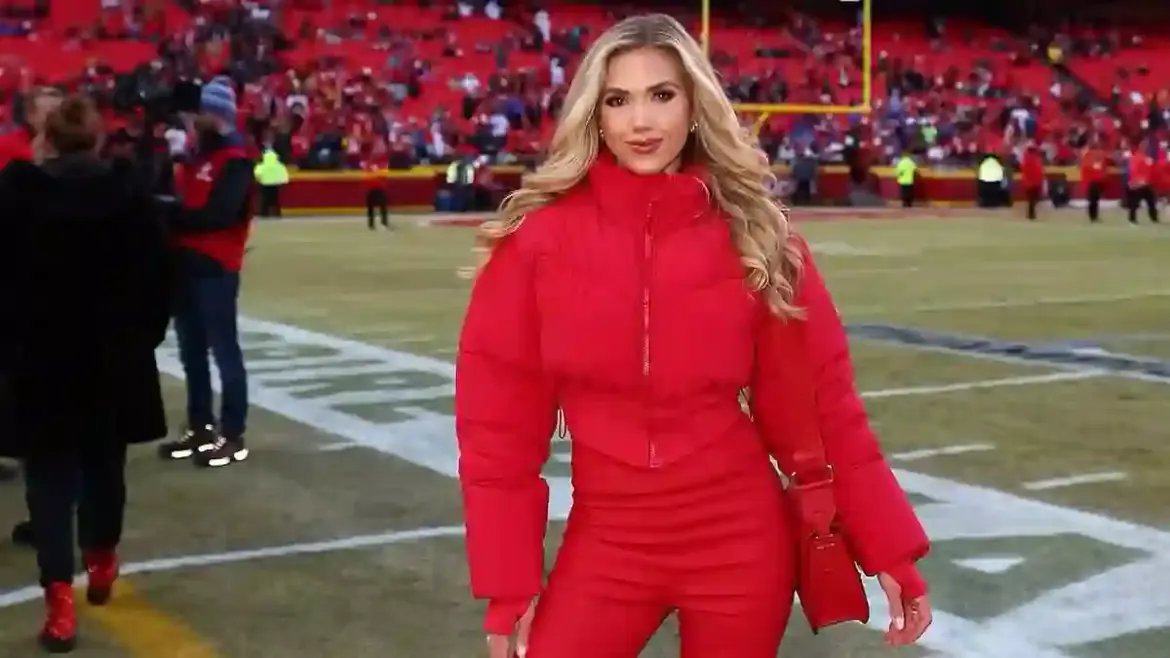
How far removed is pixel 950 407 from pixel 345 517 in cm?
374

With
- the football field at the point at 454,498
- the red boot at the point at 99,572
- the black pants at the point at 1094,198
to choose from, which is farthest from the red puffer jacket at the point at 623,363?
the black pants at the point at 1094,198

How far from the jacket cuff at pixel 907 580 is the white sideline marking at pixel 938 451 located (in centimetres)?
437

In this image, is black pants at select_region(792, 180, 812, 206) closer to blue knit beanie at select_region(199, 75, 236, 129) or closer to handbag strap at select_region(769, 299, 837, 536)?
blue knit beanie at select_region(199, 75, 236, 129)

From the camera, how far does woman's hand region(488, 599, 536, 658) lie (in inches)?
96.8

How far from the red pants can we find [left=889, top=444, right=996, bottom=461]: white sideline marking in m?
4.47

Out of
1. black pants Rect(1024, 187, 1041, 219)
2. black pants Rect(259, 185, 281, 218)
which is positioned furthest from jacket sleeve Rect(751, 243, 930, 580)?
black pants Rect(1024, 187, 1041, 219)

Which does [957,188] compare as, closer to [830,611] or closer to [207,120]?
[207,120]

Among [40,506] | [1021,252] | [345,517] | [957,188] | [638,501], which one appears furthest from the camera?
[957,188]

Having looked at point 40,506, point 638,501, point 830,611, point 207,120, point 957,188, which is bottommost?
point 957,188

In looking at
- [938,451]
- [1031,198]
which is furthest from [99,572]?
[1031,198]

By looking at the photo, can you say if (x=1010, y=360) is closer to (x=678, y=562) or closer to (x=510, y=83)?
(x=678, y=562)

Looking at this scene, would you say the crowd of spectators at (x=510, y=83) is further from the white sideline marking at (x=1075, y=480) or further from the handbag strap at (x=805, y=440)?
the handbag strap at (x=805, y=440)

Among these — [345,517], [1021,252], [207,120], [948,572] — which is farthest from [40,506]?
[1021,252]

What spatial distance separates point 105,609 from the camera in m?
4.74
